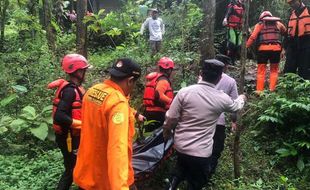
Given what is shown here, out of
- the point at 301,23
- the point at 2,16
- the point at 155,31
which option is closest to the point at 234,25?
the point at 301,23

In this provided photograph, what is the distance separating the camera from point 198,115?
5066 millimetres

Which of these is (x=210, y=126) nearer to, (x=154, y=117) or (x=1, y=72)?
(x=154, y=117)

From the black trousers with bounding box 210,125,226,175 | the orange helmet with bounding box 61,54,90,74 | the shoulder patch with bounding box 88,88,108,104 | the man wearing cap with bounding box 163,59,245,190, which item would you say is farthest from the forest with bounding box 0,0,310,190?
the shoulder patch with bounding box 88,88,108,104

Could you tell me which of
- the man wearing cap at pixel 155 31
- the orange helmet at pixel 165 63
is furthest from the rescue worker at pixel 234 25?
the orange helmet at pixel 165 63

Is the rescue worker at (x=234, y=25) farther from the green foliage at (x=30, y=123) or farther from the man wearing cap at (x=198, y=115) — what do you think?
the man wearing cap at (x=198, y=115)

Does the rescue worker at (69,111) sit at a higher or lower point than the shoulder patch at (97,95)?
lower

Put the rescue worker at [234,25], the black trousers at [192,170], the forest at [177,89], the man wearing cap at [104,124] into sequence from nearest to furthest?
the man wearing cap at [104,124], the black trousers at [192,170], the forest at [177,89], the rescue worker at [234,25]

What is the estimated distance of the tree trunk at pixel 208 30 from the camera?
9727 millimetres

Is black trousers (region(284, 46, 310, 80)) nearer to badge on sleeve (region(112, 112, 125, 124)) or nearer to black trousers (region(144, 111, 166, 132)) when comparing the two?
black trousers (region(144, 111, 166, 132))

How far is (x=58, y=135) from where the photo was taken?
5.23 meters

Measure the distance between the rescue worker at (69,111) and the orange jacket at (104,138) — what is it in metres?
1.59

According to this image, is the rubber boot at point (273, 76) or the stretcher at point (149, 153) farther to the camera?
the rubber boot at point (273, 76)

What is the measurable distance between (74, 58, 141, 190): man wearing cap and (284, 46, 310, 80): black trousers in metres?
7.03

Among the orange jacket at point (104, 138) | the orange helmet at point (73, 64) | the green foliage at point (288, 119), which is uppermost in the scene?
the orange helmet at point (73, 64)
